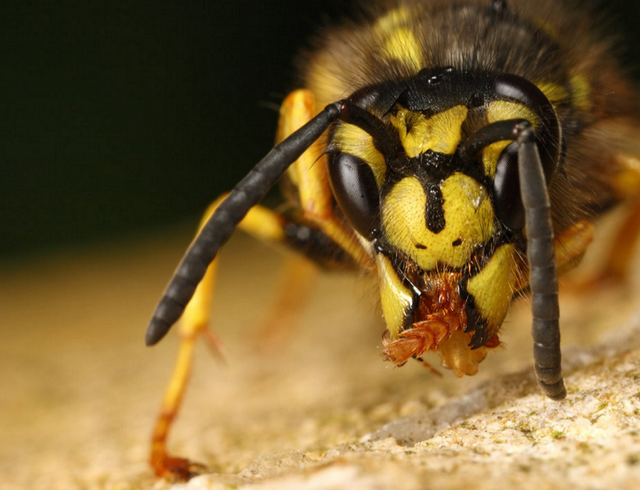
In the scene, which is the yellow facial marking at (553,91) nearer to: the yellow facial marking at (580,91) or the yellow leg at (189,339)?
the yellow facial marking at (580,91)

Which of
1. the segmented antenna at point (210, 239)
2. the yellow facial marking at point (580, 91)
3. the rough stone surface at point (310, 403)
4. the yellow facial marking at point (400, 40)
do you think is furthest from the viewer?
the yellow facial marking at point (580, 91)

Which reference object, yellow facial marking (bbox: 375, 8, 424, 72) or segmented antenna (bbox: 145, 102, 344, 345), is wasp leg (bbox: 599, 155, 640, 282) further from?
segmented antenna (bbox: 145, 102, 344, 345)

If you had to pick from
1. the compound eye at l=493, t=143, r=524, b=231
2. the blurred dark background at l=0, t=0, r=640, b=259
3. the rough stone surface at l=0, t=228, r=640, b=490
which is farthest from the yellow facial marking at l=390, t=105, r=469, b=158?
the blurred dark background at l=0, t=0, r=640, b=259

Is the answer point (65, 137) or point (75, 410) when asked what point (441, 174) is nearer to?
point (75, 410)

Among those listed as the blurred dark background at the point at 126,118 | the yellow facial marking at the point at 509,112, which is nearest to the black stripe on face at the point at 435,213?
the yellow facial marking at the point at 509,112

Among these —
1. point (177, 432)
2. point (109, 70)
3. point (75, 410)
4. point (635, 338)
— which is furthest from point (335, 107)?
point (109, 70)

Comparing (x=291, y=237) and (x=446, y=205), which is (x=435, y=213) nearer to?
(x=446, y=205)
